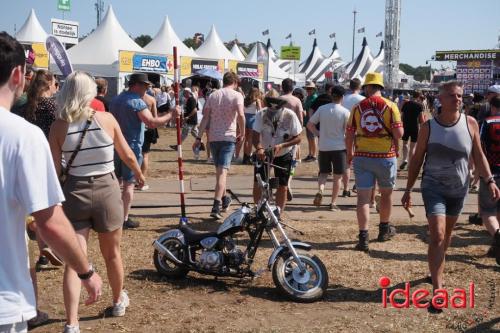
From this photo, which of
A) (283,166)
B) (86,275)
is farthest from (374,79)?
(86,275)

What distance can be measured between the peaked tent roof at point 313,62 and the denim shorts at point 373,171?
5676 cm

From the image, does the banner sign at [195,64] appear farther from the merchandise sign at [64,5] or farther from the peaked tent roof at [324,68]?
the peaked tent roof at [324,68]

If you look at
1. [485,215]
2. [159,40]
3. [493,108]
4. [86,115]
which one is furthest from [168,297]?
[159,40]

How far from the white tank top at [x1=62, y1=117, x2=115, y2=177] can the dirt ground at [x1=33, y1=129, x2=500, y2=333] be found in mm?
1243

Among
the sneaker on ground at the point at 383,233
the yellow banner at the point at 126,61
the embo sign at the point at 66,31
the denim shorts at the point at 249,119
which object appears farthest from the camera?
the yellow banner at the point at 126,61

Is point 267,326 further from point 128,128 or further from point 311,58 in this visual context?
point 311,58

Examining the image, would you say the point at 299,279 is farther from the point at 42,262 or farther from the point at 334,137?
the point at 334,137

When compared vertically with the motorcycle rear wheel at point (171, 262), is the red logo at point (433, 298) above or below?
below

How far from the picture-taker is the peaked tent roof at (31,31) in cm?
3744

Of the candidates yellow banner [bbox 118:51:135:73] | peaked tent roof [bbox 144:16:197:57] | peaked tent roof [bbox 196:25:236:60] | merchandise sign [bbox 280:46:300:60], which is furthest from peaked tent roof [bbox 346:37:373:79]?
yellow banner [bbox 118:51:135:73]

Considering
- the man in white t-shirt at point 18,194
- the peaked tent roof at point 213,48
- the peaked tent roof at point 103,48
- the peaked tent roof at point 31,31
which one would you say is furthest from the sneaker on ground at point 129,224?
the peaked tent roof at point 31,31

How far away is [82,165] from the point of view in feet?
13.5

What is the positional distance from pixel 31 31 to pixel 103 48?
1044 cm

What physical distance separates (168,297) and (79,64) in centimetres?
2617
